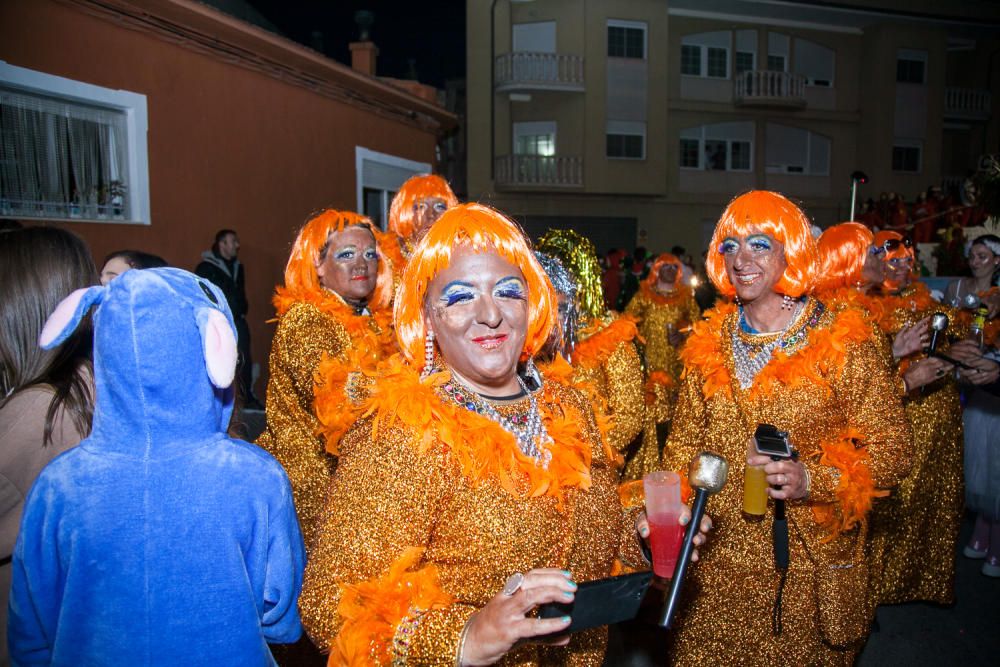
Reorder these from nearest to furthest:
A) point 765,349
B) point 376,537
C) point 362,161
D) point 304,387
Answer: point 376,537 < point 765,349 < point 304,387 < point 362,161

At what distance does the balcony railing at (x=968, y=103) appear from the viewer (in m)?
24.2

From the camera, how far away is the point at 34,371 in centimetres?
206

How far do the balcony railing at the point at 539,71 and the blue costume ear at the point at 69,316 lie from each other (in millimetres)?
20000

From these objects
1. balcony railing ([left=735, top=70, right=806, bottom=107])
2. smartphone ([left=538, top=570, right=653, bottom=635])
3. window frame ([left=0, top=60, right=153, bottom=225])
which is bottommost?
smartphone ([left=538, top=570, right=653, bottom=635])

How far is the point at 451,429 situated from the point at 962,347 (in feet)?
11.8

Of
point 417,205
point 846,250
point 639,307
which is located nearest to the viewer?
point 846,250

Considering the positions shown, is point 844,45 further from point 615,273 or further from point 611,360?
point 611,360

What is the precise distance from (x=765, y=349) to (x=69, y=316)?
7.90 ft

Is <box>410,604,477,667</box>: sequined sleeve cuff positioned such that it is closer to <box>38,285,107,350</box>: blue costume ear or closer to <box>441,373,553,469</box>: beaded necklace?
<box>441,373,553,469</box>: beaded necklace

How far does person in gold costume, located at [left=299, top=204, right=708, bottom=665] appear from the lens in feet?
4.91

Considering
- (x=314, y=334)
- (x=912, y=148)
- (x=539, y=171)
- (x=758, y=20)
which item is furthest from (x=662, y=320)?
(x=912, y=148)

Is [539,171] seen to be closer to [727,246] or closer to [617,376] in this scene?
[617,376]

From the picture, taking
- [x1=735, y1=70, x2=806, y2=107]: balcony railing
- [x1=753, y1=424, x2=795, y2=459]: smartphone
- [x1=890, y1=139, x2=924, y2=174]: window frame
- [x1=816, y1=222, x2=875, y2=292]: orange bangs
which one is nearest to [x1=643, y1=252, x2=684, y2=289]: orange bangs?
[x1=816, y1=222, x2=875, y2=292]: orange bangs

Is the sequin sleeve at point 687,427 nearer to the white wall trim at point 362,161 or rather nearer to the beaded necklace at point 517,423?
the beaded necklace at point 517,423
